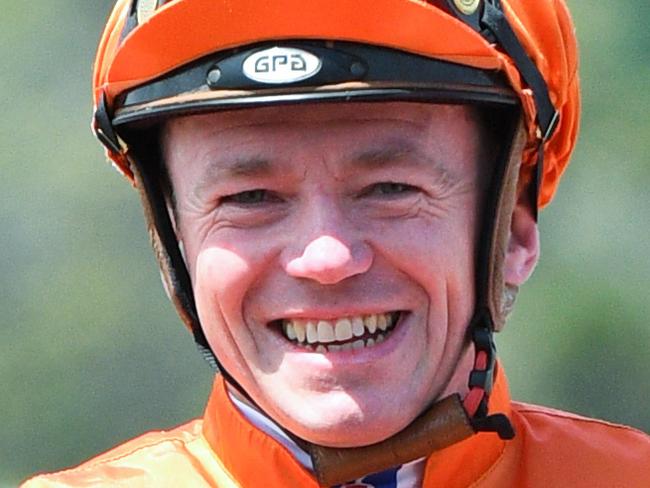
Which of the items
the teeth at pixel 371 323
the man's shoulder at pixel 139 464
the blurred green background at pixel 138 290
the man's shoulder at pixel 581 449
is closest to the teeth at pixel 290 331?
the teeth at pixel 371 323

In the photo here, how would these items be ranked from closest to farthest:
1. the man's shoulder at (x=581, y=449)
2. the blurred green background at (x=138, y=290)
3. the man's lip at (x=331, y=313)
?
the man's lip at (x=331, y=313), the man's shoulder at (x=581, y=449), the blurred green background at (x=138, y=290)

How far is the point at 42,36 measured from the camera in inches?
140

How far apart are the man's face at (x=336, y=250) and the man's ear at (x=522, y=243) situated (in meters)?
0.20

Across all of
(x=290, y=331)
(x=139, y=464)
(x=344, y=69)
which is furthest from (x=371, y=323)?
(x=139, y=464)

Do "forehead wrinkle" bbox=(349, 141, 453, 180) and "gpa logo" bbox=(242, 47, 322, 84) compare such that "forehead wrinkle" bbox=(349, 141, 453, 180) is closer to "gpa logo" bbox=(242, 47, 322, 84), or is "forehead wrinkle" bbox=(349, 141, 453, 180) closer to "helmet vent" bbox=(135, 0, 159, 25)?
"gpa logo" bbox=(242, 47, 322, 84)

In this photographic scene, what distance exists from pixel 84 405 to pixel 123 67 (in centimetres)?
121

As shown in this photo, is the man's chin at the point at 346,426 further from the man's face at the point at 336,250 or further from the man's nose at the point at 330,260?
the man's nose at the point at 330,260

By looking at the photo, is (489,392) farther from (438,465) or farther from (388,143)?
(388,143)

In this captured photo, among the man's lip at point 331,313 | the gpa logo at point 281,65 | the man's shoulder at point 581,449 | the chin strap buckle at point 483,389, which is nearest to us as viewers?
the gpa logo at point 281,65

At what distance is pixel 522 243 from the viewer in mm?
2752

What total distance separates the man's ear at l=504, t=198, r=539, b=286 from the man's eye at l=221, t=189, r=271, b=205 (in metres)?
0.48

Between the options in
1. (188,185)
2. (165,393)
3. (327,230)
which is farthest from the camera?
(165,393)

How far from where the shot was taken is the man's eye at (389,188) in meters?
2.45

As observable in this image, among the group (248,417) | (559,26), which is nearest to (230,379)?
(248,417)
